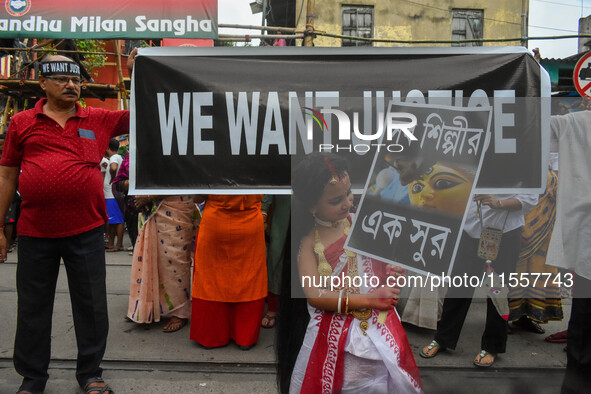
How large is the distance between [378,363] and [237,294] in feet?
6.39

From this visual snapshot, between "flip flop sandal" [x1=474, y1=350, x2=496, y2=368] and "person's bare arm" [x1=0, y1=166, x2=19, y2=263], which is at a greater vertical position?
"person's bare arm" [x1=0, y1=166, x2=19, y2=263]

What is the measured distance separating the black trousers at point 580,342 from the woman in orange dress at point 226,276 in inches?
80.1

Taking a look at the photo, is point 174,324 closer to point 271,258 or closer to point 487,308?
point 271,258

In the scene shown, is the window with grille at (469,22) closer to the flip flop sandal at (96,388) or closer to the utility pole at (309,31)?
the utility pole at (309,31)

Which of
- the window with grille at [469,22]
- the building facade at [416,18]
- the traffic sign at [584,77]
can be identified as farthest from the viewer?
the window with grille at [469,22]

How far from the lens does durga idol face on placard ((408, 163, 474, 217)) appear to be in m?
1.85

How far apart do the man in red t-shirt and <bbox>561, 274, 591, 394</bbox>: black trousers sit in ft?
8.56

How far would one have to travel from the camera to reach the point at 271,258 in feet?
14.2


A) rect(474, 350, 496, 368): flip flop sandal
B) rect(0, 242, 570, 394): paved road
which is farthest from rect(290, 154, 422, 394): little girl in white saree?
rect(474, 350, 496, 368): flip flop sandal

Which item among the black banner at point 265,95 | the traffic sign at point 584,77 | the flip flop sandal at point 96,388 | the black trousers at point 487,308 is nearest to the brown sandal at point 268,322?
the black trousers at point 487,308

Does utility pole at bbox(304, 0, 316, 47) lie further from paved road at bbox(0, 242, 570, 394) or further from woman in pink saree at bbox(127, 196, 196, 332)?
paved road at bbox(0, 242, 570, 394)

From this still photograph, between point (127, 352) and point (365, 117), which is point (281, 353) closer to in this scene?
point (365, 117)

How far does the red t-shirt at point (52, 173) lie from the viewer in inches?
109

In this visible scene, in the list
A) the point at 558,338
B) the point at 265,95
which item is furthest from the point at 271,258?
the point at 558,338
